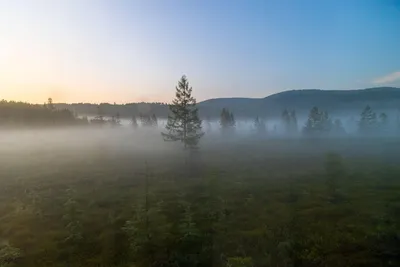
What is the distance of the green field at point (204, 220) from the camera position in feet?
60.7

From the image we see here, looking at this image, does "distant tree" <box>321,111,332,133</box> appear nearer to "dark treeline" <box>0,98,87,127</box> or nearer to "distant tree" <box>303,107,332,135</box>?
"distant tree" <box>303,107,332,135</box>

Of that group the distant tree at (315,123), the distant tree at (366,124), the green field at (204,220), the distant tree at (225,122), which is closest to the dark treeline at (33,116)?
the distant tree at (225,122)

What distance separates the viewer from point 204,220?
25297 mm

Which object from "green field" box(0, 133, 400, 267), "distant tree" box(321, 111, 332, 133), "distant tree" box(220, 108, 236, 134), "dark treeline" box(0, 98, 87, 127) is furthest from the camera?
"distant tree" box(220, 108, 236, 134)

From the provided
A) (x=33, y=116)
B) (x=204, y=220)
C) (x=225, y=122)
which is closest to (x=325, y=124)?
(x=225, y=122)

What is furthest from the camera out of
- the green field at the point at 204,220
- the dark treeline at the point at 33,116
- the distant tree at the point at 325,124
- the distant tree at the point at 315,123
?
the dark treeline at the point at 33,116

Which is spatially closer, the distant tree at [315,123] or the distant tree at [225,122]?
the distant tree at [315,123]

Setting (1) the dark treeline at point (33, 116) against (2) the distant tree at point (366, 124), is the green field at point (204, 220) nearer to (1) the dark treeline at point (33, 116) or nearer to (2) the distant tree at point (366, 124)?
(2) the distant tree at point (366, 124)

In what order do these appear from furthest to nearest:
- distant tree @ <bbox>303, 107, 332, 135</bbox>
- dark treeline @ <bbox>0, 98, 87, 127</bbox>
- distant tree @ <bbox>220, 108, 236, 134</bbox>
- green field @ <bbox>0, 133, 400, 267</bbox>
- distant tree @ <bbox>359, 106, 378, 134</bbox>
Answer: distant tree @ <bbox>220, 108, 236, 134</bbox>, dark treeline @ <bbox>0, 98, 87, 127</bbox>, distant tree @ <bbox>359, 106, 378, 134</bbox>, distant tree @ <bbox>303, 107, 332, 135</bbox>, green field @ <bbox>0, 133, 400, 267</bbox>

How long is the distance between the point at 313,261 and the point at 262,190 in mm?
21327

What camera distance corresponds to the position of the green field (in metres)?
18.5

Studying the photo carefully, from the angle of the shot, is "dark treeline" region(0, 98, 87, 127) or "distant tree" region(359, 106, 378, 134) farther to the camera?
"dark treeline" region(0, 98, 87, 127)

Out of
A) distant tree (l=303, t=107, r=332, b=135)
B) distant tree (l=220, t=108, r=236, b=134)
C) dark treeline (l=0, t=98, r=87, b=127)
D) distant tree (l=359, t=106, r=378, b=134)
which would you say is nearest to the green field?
distant tree (l=303, t=107, r=332, b=135)

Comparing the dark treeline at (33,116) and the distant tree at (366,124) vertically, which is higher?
the dark treeline at (33,116)
